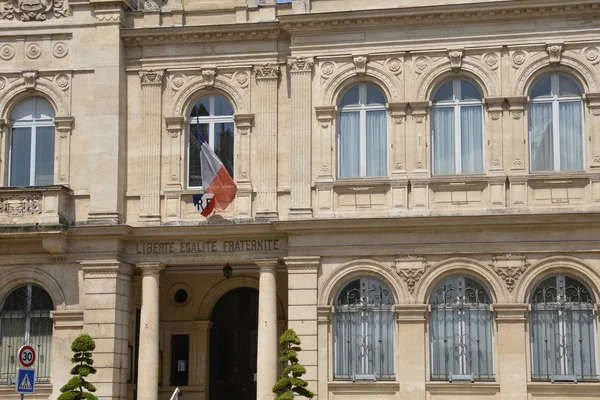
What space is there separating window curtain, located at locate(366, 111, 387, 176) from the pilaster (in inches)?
118

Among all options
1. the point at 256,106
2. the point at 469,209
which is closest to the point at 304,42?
the point at 256,106

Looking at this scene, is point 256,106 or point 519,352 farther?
point 256,106

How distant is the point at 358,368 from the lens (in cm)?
2742

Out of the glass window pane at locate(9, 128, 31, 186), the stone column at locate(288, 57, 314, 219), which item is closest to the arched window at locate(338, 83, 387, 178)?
the stone column at locate(288, 57, 314, 219)

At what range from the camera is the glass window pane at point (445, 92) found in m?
28.0

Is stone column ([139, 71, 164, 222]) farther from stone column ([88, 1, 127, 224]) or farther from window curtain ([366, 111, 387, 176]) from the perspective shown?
window curtain ([366, 111, 387, 176])

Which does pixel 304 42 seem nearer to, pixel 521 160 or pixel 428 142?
pixel 428 142

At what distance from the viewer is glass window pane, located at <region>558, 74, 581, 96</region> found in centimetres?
2741

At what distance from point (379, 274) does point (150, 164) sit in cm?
651

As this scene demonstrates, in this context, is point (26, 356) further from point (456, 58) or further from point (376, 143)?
point (456, 58)

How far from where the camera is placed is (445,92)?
92.1ft

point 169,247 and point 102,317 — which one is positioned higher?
point 169,247

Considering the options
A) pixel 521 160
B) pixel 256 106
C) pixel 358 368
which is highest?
pixel 256 106

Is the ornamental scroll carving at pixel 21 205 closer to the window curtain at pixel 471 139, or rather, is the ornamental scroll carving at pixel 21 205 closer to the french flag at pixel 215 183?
the french flag at pixel 215 183
